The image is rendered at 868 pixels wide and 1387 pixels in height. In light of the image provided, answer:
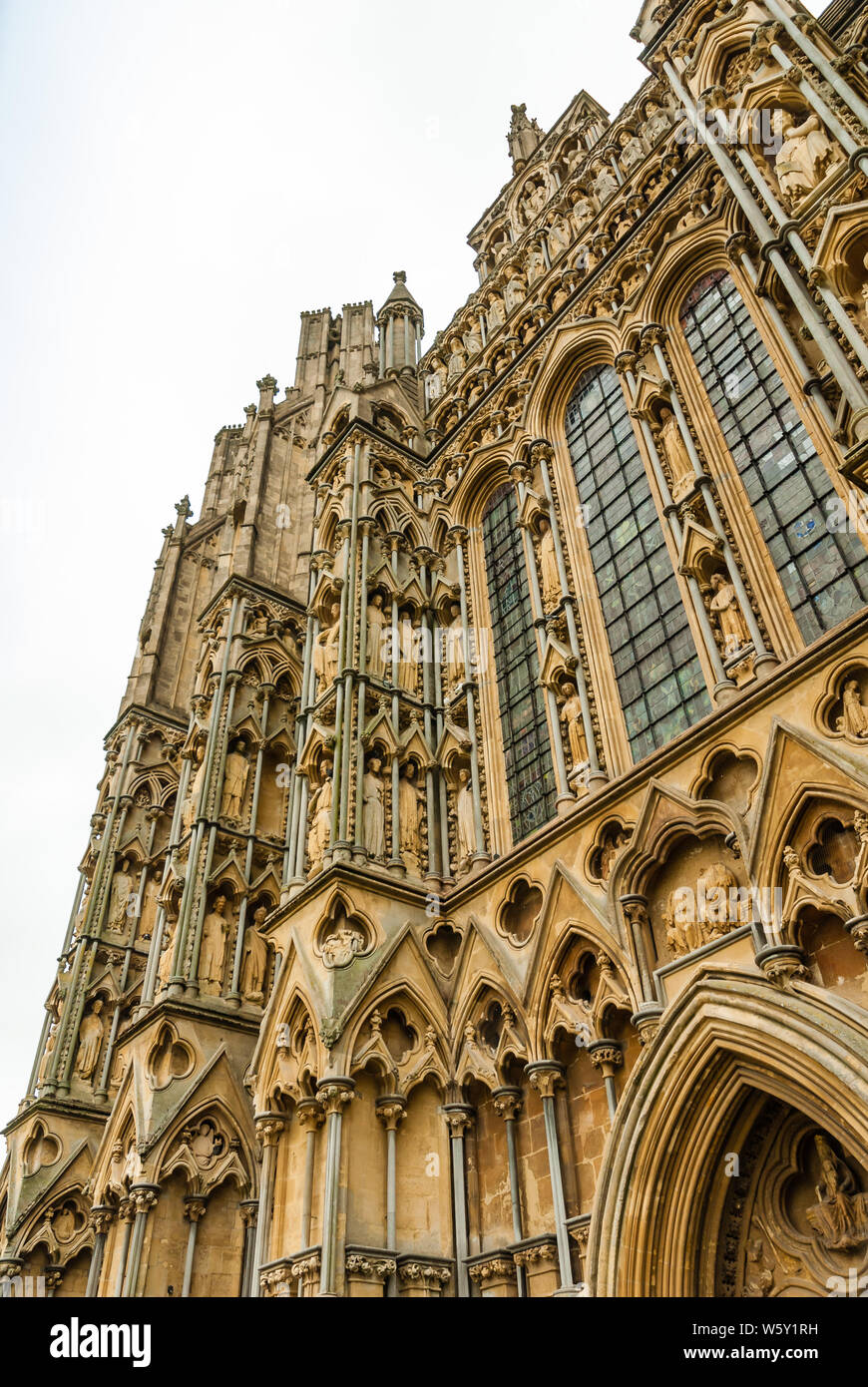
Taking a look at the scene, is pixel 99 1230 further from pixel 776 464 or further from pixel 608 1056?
pixel 776 464

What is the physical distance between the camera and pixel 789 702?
26.2ft

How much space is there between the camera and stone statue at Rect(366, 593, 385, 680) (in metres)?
12.7

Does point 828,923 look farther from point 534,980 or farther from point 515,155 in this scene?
point 515,155

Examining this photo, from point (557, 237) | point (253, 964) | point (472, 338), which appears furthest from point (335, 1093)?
point (557, 237)

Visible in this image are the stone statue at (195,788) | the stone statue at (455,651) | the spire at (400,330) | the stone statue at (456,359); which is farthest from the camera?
the spire at (400,330)

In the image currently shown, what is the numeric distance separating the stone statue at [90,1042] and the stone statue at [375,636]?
30.5 feet

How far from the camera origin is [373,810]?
11391 mm

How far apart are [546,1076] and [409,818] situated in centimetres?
372

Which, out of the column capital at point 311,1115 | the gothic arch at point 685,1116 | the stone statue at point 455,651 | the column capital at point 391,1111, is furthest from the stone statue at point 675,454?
the column capital at point 311,1115

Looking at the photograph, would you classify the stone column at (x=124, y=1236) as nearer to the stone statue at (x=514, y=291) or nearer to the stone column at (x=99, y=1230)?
the stone column at (x=99, y=1230)

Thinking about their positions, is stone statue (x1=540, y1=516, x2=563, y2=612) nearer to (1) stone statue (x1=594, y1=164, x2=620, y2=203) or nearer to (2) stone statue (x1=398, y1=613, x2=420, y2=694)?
(2) stone statue (x1=398, y1=613, x2=420, y2=694)

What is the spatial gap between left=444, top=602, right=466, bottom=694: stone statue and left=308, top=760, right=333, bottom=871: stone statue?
79.7 inches

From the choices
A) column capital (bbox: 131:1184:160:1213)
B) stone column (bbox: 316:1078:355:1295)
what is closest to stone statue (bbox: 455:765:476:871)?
stone column (bbox: 316:1078:355:1295)

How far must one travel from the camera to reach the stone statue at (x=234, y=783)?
50.6ft
